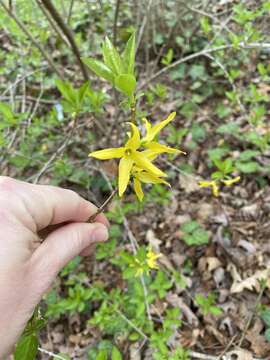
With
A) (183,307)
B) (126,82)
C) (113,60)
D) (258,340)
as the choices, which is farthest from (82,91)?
(258,340)

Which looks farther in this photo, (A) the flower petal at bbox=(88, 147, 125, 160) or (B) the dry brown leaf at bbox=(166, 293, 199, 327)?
(B) the dry brown leaf at bbox=(166, 293, 199, 327)

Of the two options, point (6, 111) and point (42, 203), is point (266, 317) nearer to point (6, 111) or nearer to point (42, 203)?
point (42, 203)

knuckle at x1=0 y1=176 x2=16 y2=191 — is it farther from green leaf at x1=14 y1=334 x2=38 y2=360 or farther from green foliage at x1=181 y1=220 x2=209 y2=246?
green foliage at x1=181 y1=220 x2=209 y2=246

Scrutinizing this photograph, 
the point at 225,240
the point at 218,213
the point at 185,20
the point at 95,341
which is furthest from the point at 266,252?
the point at 185,20

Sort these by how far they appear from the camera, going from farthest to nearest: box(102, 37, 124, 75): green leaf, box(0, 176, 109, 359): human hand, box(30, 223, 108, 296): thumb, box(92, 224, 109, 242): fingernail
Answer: box(92, 224, 109, 242): fingernail
box(30, 223, 108, 296): thumb
box(0, 176, 109, 359): human hand
box(102, 37, 124, 75): green leaf

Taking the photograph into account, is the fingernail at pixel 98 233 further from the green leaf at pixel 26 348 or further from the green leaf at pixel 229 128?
the green leaf at pixel 229 128

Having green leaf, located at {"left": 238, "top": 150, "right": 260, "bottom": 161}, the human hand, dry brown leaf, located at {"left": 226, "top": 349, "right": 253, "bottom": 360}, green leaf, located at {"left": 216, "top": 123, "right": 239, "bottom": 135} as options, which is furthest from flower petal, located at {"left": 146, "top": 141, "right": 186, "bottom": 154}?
green leaf, located at {"left": 216, "top": 123, "right": 239, "bottom": 135}

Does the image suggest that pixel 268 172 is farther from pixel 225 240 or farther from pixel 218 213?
pixel 225 240
